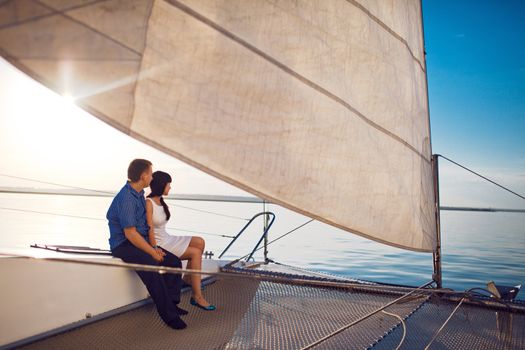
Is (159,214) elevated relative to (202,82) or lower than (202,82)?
lower

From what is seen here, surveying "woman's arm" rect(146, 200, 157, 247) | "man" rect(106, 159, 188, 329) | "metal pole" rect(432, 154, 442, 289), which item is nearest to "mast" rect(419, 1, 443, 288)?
"metal pole" rect(432, 154, 442, 289)

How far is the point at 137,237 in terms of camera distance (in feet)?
9.73

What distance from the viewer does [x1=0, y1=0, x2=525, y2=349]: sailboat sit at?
1799 mm

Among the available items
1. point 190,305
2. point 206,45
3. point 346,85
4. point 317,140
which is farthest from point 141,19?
point 190,305

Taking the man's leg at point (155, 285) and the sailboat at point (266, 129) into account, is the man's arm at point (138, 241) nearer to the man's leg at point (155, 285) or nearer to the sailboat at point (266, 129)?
the man's leg at point (155, 285)

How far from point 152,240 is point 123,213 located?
39cm

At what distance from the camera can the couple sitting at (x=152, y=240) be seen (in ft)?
9.68

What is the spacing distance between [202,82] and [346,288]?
2.44m

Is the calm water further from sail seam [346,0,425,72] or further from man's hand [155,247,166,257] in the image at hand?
sail seam [346,0,425,72]

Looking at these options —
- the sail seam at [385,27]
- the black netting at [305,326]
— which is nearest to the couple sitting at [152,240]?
the black netting at [305,326]

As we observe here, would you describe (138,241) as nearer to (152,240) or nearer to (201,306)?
(152,240)

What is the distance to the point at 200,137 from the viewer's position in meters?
1.98

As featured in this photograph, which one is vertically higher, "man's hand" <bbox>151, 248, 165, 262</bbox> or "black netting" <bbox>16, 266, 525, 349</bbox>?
"man's hand" <bbox>151, 248, 165, 262</bbox>

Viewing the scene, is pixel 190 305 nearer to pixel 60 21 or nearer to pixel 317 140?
pixel 317 140
